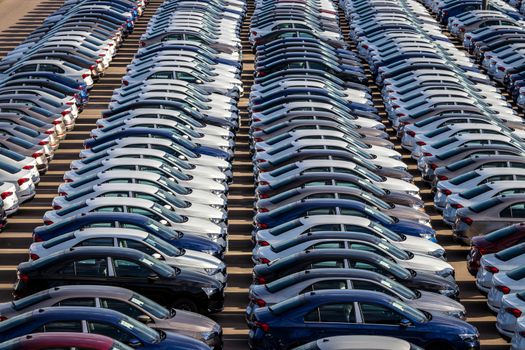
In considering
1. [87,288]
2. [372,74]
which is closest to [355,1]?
[372,74]

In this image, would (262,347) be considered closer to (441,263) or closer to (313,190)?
(441,263)

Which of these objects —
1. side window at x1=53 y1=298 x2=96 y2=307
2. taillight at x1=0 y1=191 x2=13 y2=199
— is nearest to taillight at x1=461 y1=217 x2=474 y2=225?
side window at x1=53 y1=298 x2=96 y2=307

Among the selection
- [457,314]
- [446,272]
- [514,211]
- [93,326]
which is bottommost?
[514,211]

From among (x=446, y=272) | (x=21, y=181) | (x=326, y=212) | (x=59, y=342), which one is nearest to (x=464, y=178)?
(x=326, y=212)

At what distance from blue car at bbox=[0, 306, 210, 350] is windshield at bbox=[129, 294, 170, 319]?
80 centimetres

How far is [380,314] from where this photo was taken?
1588 centimetres

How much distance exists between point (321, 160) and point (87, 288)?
807 cm

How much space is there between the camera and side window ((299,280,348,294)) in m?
16.5

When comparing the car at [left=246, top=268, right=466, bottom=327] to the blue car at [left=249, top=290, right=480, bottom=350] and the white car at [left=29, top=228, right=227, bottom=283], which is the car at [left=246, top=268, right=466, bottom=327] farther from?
the white car at [left=29, top=228, right=227, bottom=283]

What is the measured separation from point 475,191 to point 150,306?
330 inches

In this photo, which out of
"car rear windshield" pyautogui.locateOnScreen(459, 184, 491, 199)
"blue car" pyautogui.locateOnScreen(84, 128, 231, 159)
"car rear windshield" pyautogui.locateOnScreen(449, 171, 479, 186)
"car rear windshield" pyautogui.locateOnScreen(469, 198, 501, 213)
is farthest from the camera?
"blue car" pyautogui.locateOnScreen(84, 128, 231, 159)

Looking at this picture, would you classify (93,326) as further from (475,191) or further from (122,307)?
(475,191)

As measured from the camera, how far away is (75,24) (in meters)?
37.8

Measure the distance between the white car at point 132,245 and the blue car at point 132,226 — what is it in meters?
0.56
